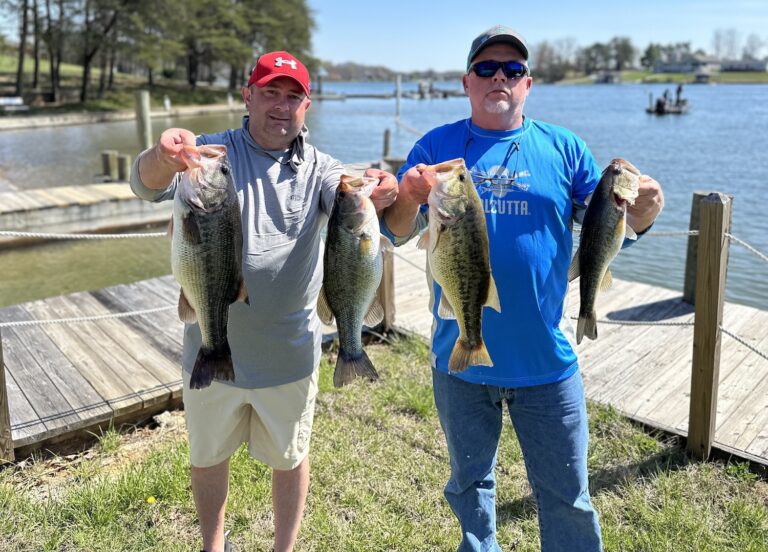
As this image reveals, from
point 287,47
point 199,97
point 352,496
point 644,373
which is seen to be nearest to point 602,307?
point 644,373

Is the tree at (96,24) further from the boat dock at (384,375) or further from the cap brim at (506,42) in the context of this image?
the cap brim at (506,42)

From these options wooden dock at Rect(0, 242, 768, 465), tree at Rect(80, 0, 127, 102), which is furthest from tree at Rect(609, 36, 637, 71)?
wooden dock at Rect(0, 242, 768, 465)

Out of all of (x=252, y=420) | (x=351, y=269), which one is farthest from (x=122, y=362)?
(x=351, y=269)

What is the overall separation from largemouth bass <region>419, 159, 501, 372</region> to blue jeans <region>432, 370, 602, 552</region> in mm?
326

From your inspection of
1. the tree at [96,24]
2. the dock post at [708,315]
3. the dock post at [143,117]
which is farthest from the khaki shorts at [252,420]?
the tree at [96,24]

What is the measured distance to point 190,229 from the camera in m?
2.21

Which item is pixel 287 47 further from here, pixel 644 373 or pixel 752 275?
pixel 644 373

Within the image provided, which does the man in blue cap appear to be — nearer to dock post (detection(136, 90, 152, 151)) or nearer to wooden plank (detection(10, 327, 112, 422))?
wooden plank (detection(10, 327, 112, 422))

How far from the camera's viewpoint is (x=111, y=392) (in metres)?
4.90

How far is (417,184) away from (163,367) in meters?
3.93

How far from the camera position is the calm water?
38.0ft

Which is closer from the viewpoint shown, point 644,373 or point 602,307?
point 644,373

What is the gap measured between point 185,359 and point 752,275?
1189 cm

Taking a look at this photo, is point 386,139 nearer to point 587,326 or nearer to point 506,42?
point 506,42
